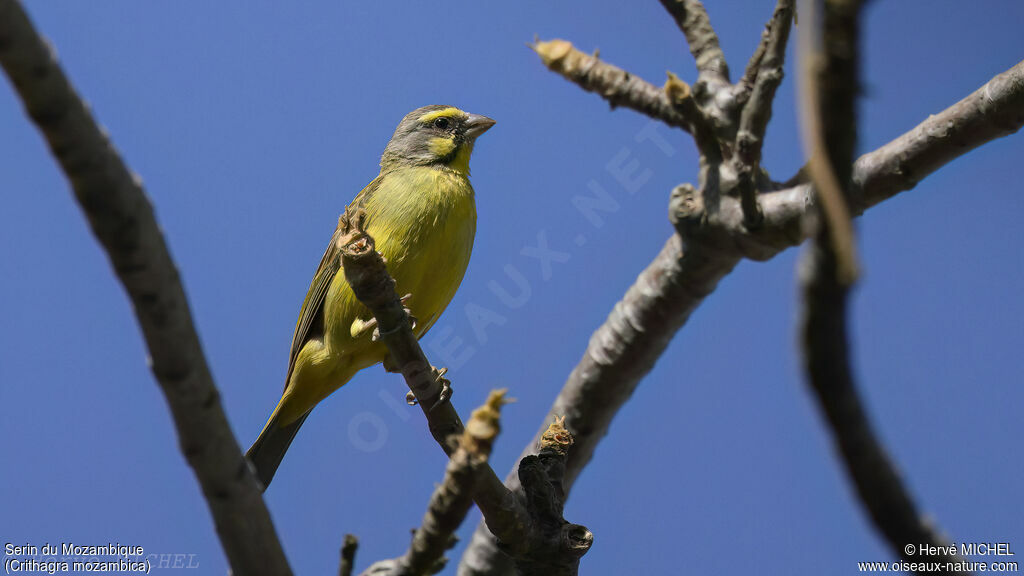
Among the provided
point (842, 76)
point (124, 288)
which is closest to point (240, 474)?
point (124, 288)

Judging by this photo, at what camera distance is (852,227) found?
116cm

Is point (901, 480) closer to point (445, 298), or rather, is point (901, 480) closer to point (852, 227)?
point (852, 227)

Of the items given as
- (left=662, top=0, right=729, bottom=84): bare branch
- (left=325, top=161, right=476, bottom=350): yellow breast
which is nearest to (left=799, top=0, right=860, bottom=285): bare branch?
(left=662, top=0, right=729, bottom=84): bare branch

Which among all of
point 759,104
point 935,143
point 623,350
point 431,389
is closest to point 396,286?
point 431,389

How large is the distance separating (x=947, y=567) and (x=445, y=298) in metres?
3.34

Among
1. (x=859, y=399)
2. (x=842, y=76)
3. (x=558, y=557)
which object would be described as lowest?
(x=859, y=399)

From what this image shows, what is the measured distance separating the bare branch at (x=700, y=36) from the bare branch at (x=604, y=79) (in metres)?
0.62

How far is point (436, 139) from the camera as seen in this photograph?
19.0 feet

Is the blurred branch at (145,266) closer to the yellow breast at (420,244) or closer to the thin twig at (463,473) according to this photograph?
the thin twig at (463,473)

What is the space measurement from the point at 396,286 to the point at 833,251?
3.44 m

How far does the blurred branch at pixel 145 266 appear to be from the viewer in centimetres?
169

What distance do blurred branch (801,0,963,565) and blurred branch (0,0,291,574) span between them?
1.35 m

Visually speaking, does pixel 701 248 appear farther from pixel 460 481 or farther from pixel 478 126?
pixel 478 126

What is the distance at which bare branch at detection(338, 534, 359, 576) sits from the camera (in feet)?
8.97
